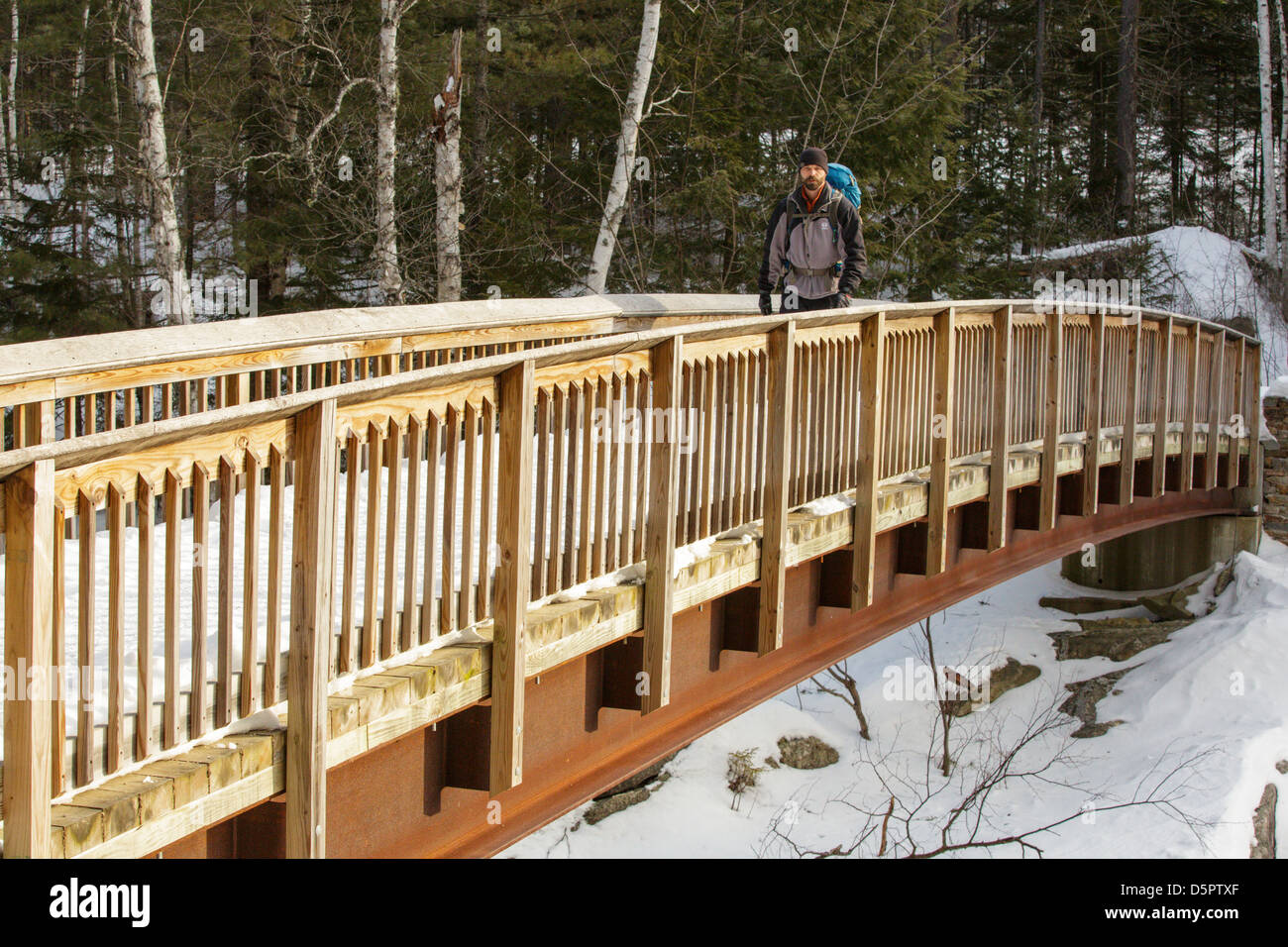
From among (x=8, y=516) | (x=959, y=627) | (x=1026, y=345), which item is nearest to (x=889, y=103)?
(x=959, y=627)

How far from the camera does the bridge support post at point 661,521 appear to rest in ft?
20.9

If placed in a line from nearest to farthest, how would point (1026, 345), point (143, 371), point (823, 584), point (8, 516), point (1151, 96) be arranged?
point (8, 516)
point (143, 371)
point (823, 584)
point (1026, 345)
point (1151, 96)

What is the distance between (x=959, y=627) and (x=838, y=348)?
14132 mm

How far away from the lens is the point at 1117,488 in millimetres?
13203

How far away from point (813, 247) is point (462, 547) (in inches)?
194

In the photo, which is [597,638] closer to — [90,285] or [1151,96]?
[90,285]

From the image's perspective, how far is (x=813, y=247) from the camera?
31.1 feet

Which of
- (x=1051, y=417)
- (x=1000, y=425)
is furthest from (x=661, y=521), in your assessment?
(x=1051, y=417)

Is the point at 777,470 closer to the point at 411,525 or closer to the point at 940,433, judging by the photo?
the point at 940,433

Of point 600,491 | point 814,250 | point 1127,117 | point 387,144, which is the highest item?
point 1127,117

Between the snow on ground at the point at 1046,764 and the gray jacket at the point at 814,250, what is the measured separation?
7.04m

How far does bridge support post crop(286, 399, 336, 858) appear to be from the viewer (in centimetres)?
437

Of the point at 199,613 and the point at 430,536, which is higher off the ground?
the point at 430,536

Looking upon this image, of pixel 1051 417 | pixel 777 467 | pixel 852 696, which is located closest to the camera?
pixel 777 467
